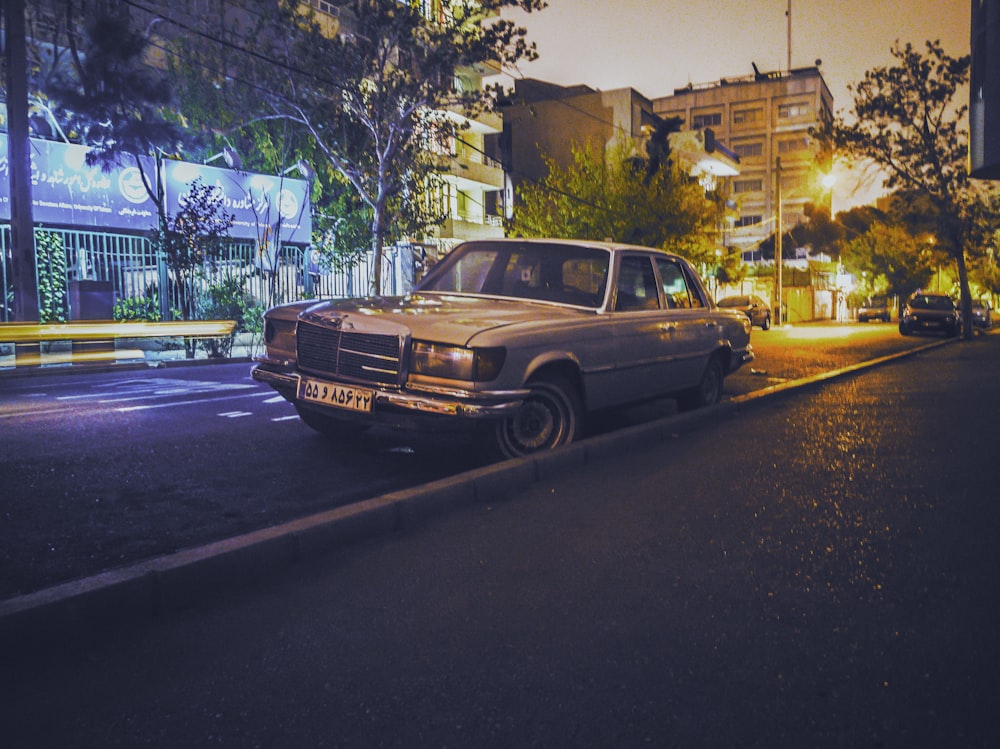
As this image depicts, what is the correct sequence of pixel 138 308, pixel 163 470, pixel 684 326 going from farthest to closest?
pixel 138 308 → pixel 684 326 → pixel 163 470

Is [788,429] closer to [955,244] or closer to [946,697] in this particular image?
[946,697]

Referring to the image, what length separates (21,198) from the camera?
15438 mm

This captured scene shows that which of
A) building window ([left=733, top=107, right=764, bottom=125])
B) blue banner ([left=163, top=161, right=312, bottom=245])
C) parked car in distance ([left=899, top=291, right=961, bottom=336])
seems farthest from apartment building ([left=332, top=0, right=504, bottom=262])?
building window ([left=733, top=107, right=764, bottom=125])

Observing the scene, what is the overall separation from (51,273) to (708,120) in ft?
302

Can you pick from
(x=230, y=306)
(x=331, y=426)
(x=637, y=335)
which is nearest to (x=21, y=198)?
(x=230, y=306)

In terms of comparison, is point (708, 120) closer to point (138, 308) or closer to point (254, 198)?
point (254, 198)

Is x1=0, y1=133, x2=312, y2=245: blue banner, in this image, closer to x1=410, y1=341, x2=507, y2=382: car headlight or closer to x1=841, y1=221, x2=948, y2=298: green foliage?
x1=410, y1=341, x2=507, y2=382: car headlight

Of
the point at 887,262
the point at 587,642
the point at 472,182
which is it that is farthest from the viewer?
the point at 887,262

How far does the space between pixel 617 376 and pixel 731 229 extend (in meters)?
57.9

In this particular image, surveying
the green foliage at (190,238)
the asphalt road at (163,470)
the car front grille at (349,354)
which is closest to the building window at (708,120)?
the green foliage at (190,238)

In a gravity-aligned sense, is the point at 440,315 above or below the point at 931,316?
above

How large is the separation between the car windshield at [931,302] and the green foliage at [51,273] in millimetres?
27929

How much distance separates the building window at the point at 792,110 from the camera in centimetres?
9888

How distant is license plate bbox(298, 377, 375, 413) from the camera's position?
5.65m
